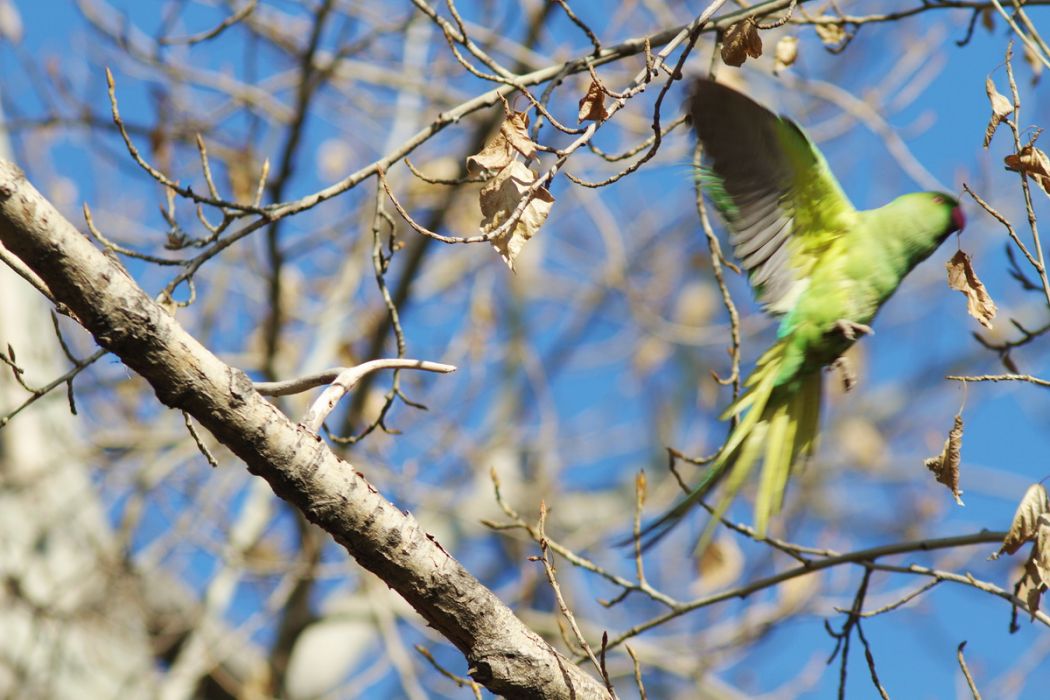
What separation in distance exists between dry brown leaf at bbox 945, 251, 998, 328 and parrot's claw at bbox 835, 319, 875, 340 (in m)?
0.83

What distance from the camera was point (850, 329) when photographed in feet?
10.4

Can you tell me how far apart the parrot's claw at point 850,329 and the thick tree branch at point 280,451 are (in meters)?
1.49

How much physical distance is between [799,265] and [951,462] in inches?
48.6

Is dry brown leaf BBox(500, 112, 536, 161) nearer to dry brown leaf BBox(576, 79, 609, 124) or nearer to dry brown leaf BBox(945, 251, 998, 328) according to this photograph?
dry brown leaf BBox(576, 79, 609, 124)

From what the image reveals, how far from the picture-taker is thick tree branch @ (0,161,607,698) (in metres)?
1.61

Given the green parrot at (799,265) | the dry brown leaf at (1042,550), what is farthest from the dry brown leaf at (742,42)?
the dry brown leaf at (1042,550)

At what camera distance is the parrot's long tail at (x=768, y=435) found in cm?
298

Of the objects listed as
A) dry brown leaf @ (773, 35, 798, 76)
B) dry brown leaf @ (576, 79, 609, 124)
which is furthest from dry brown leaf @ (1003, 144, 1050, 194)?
dry brown leaf @ (773, 35, 798, 76)

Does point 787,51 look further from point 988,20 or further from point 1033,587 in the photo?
point 1033,587

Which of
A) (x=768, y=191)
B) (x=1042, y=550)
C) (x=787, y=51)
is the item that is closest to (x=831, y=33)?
(x=787, y=51)

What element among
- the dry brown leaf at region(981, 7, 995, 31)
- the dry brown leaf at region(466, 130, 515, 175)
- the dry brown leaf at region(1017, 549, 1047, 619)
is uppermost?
the dry brown leaf at region(981, 7, 995, 31)

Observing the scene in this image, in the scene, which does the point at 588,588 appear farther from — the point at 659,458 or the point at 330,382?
the point at 330,382

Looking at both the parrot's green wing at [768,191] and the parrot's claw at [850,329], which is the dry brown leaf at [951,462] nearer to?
the parrot's claw at [850,329]

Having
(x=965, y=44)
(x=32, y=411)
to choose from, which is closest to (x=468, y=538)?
(x=32, y=411)
